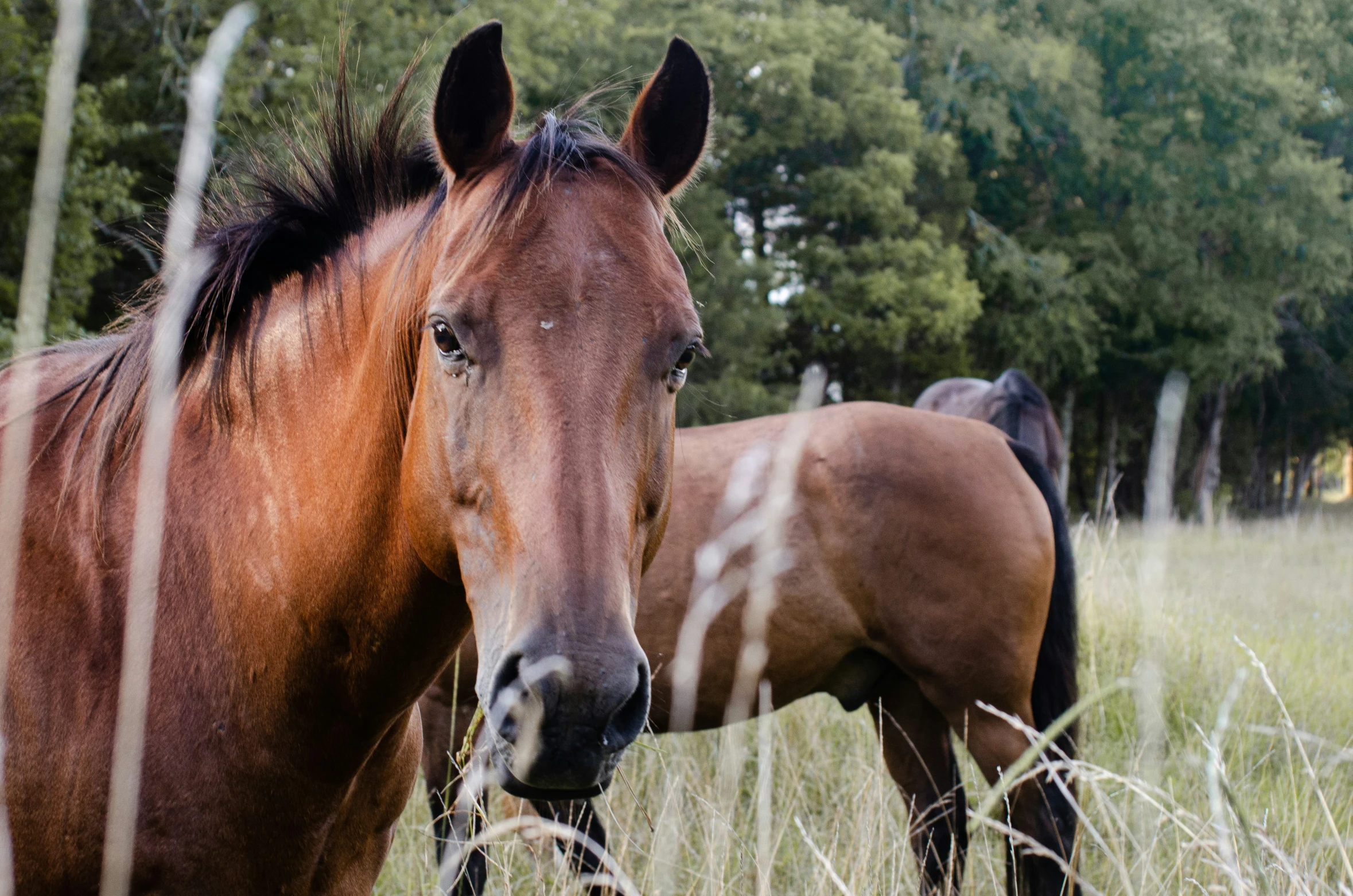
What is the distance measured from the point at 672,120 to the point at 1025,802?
9.40 ft

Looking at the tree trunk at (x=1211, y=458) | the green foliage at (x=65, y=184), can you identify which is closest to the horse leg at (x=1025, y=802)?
the green foliage at (x=65, y=184)

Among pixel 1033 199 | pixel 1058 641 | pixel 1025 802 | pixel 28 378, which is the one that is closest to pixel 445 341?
pixel 28 378

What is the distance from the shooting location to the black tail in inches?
146

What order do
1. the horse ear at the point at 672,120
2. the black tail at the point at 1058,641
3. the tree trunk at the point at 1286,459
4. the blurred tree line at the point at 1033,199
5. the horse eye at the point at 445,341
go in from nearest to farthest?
the horse eye at the point at 445,341 < the horse ear at the point at 672,120 < the black tail at the point at 1058,641 < the blurred tree line at the point at 1033,199 < the tree trunk at the point at 1286,459

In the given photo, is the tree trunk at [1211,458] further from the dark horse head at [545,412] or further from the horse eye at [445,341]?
the horse eye at [445,341]

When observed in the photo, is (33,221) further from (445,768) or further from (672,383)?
(445,768)

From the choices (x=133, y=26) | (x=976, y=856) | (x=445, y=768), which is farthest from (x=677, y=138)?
(x=133, y=26)

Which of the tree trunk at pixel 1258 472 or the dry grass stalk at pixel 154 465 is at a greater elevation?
the dry grass stalk at pixel 154 465

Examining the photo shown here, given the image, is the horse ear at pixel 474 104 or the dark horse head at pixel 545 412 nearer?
the dark horse head at pixel 545 412

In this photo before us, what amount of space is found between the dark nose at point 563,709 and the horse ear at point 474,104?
966 millimetres

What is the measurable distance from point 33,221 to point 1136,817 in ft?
12.3

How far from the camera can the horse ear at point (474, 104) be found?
1.65 metres

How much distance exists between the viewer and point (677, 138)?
6.23ft

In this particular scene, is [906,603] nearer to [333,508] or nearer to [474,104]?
[333,508]
